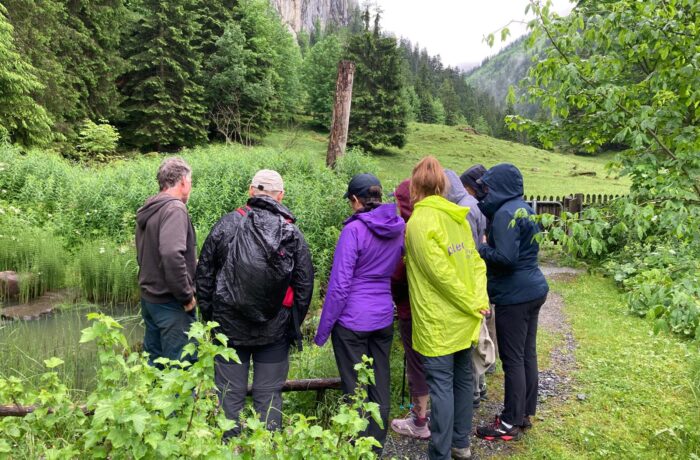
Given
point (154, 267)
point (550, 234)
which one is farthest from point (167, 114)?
point (550, 234)

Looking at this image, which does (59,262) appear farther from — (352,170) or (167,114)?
(167,114)

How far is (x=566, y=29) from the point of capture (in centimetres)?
328

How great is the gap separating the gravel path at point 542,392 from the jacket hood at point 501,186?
182cm

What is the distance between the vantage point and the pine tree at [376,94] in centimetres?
3794

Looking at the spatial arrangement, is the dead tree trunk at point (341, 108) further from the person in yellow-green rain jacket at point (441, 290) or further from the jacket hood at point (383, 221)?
the person in yellow-green rain jacket at point (441, 290)

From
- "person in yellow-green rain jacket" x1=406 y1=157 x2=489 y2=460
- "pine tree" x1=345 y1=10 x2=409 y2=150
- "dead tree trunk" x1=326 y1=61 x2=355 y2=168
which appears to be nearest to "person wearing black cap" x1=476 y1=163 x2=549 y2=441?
"person in yellow-green rain jacket" x1=406 y1=157 x2=489 y2=460

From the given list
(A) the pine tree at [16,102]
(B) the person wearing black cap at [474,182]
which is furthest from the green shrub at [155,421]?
(A) the pine tree at [16,102]

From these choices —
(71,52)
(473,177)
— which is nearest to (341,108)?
(473,177)

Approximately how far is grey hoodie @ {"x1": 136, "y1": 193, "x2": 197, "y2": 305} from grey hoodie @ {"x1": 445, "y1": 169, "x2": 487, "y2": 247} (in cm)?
207

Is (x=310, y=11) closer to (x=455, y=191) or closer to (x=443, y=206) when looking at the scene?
(x=455, y=191)

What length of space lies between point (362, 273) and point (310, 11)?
135 meters

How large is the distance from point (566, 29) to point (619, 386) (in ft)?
11.4

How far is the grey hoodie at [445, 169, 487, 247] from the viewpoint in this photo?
3707 millimetres

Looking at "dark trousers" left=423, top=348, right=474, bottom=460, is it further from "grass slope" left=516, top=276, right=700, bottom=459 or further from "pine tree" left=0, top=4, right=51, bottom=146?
"pine tree" left=0, top=4, right=51, bottom=146
